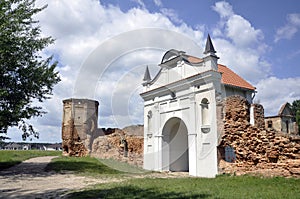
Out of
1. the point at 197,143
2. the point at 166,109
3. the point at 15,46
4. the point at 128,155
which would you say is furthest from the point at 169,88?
the point at 15,46

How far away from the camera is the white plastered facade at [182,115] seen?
15789 mm

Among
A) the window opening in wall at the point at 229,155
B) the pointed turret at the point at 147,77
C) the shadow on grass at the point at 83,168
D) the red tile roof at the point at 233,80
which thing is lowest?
the shadow on grass at the point at 83,168

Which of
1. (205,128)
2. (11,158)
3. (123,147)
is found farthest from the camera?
(11,158)

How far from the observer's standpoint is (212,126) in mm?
15492

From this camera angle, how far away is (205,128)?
16.0 m

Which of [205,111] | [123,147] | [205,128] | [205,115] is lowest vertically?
[123,147]

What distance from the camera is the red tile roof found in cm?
1756

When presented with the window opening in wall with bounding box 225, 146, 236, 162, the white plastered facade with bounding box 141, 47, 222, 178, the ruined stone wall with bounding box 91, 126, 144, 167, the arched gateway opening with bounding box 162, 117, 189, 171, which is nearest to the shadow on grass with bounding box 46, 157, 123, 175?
the ruined stone wall with bounding box 91, 126, 144, 167

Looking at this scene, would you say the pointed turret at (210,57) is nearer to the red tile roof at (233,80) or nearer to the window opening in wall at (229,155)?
the red tile roof at (233,80)

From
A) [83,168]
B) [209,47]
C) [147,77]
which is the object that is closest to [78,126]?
[147,77]

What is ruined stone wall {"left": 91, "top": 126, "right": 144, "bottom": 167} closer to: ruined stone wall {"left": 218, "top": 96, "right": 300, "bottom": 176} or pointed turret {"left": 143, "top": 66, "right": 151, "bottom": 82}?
pointed turret {"left": 143, "top": 66, "right": 151, "bottom": 82}

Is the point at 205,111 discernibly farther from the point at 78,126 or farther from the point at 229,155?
the point at 78,126

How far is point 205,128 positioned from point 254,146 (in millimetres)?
3131

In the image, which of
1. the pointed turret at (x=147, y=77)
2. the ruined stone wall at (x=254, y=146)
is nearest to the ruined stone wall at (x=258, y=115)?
the ruined stone wall at (x=254, y=146)
